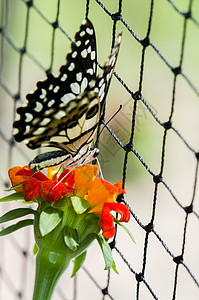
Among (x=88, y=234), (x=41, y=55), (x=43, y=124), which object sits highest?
(x=41, y=55)

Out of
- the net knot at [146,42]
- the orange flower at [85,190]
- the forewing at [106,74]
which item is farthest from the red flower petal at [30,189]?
the net knot at [146,42]

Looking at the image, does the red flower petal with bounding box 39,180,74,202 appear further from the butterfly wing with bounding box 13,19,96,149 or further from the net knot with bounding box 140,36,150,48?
the net knot with bounding box 140,36,150,48

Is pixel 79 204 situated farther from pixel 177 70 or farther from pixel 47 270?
pixel 177 70

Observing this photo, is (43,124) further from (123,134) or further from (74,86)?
(123,134)

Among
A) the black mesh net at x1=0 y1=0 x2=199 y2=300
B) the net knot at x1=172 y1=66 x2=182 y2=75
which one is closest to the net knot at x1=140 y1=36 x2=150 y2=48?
the net knot at x1=172 y1=66 x2=182 y2=75

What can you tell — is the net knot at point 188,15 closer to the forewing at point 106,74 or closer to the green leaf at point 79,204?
the forewing at point 106,74

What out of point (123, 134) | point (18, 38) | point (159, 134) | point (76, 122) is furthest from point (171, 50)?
point (76, 122)

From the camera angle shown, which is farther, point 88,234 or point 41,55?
point 41,55
